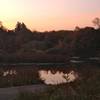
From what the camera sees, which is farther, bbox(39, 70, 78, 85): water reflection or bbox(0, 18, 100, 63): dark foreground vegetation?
bbox(0, 18, 100, 63): dark foreground vegetation

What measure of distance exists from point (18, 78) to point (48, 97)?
377 inches

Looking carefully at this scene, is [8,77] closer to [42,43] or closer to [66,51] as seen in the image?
[66,51]

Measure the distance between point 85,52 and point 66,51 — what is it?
484 cm

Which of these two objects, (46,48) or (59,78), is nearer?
(59,78)

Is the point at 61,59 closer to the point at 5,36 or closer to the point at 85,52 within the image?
the point at 85,52

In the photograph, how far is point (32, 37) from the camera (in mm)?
119250

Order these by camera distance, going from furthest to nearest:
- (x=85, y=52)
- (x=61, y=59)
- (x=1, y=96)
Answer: (x=85, y=52) → (x=61, y=59) → (x=1, y=96)

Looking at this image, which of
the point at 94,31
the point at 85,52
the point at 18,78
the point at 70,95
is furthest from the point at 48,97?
the point at 94,31

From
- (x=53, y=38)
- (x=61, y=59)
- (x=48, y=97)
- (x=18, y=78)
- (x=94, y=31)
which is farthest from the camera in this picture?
(x=53, y=38)

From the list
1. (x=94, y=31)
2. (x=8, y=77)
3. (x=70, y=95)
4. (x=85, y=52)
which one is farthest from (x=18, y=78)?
(x=94, y=31)

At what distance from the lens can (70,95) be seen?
1711cm

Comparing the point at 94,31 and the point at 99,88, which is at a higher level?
the point at 94,31

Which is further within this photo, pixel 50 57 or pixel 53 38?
pixel 53 38

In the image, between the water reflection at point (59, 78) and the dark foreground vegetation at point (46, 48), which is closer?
the water reflection at point (59, 78)
